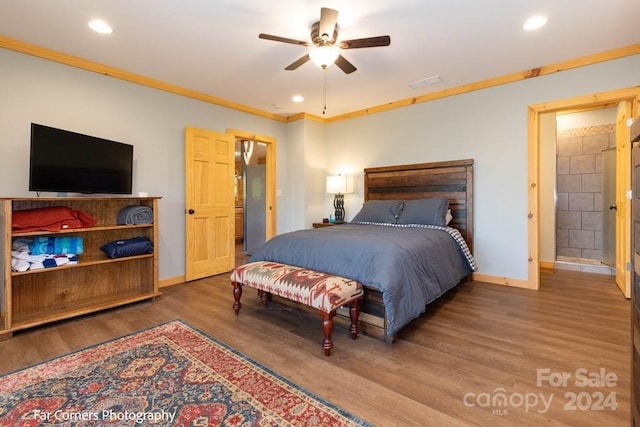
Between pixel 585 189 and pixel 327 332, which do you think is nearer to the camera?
pixel 327 332

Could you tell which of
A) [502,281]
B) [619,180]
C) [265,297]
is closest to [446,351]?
[265,297]

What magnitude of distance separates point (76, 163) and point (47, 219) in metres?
0.54

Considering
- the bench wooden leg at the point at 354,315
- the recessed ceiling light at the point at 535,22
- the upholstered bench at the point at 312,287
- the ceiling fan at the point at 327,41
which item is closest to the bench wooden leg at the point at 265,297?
the upholstered bench at the point at 312,287

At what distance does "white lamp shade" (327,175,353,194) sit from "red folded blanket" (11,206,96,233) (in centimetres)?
327

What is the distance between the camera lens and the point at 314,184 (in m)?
5.29

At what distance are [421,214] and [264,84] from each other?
8.23ft

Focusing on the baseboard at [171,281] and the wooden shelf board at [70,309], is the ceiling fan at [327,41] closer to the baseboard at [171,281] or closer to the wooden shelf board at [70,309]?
the wooden shelf board at [70,309]

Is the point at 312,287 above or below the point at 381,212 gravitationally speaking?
below

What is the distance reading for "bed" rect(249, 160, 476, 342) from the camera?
2.29 meters

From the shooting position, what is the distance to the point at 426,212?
375 centimetres

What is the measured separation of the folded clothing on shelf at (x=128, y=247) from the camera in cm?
296

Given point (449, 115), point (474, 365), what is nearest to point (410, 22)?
point (449, 115)

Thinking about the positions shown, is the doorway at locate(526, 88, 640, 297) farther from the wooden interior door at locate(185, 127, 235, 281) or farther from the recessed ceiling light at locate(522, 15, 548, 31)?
the wooden interior door at locate(185, 127, 235, 281)

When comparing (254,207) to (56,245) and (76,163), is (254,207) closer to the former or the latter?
(76,163)
